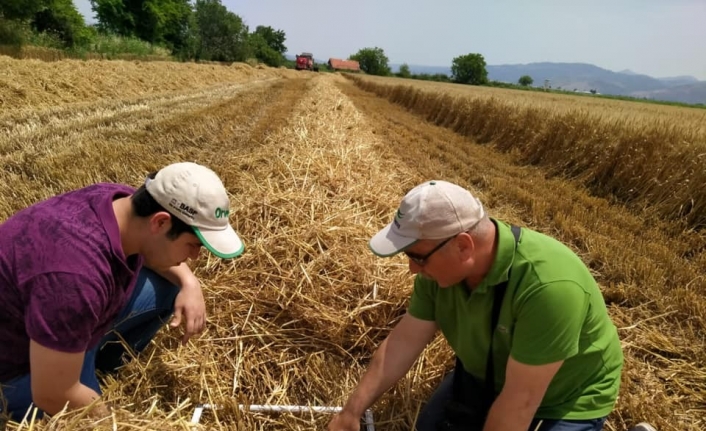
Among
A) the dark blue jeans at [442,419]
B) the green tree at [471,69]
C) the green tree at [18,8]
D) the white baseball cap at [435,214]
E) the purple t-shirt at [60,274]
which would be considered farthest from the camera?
the green tree at [471,69]

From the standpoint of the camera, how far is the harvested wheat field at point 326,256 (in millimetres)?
2785

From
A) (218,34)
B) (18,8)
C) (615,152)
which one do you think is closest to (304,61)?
(218,34)

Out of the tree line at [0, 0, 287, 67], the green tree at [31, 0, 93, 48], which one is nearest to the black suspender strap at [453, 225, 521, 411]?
the tree line at [0, 0, 287, 67]

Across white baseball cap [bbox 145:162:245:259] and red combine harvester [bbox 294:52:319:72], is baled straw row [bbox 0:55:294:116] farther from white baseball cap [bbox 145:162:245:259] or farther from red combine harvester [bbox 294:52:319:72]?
red combine harvester [bbox 294:52:319:72]

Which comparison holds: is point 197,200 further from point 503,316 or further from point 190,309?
point 503,316

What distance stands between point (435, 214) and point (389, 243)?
0.25 metres

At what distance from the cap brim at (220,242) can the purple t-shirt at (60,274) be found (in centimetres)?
32

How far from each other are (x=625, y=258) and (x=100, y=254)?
15.8ft

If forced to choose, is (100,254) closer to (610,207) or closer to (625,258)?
(625,258)

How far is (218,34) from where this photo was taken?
53438mm

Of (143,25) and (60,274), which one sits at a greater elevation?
(143,25)

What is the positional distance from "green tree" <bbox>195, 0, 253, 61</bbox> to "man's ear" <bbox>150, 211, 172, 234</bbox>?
54.2m

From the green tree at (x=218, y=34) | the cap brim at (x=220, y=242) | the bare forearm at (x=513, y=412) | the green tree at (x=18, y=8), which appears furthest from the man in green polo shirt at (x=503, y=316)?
the green tree at (x=218, y=34)

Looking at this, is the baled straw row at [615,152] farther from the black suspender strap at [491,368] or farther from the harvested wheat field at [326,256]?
the black suspender strap at [491,368]
